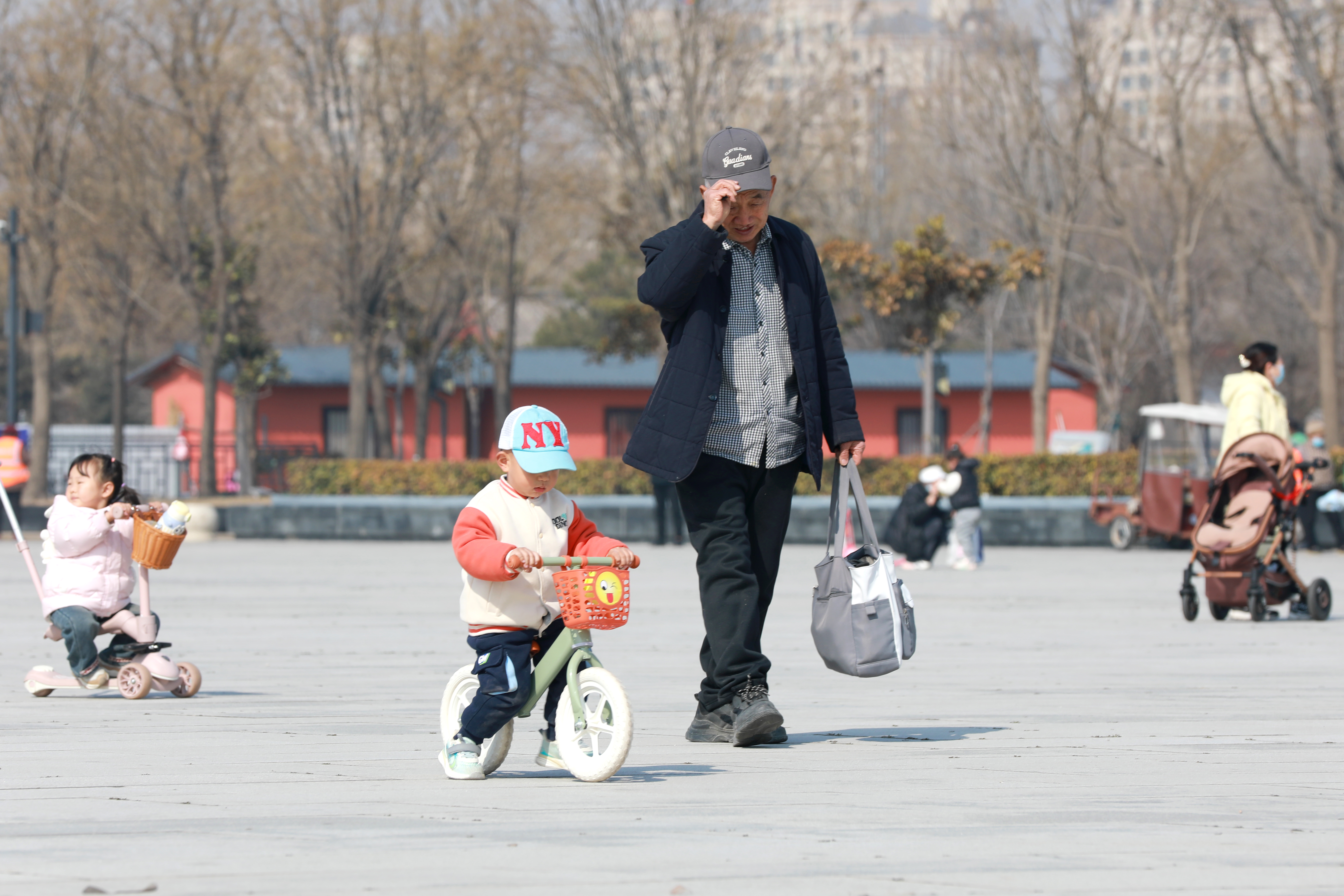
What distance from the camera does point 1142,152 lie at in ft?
101

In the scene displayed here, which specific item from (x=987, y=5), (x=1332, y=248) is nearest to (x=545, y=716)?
(x=1332, y=248)

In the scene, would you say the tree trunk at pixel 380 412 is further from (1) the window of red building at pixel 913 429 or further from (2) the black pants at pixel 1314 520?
(2) the black pants at pixel 1314 520

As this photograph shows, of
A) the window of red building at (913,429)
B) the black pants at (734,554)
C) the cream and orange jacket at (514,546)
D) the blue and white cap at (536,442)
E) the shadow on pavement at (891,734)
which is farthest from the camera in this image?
the window of red building at (913,429)

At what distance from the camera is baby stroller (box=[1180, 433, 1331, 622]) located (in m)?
11.5

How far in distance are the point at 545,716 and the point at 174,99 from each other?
32.6m

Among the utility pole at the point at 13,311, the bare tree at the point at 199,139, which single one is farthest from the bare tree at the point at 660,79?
the utility pole at the point at 13,311

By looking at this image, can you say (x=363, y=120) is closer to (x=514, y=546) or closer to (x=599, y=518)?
(x=599, y=518)

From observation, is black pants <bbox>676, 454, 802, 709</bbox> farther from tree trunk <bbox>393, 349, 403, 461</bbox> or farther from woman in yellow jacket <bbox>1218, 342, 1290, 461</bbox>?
tree trunk <bbox>393, 349, 403, 461</bbox>

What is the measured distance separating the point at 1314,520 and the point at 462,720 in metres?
19.1

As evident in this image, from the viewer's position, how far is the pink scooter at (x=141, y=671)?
7.47m

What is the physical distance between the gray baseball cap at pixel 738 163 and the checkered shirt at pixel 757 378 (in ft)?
1.01

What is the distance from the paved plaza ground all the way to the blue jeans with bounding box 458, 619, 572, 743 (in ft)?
0.62

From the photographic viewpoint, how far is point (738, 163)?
5758mm

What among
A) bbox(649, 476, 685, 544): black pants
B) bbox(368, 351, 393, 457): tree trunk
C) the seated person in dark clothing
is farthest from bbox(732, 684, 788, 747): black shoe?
bbox(368, 351, 393, 457): tree trunk
